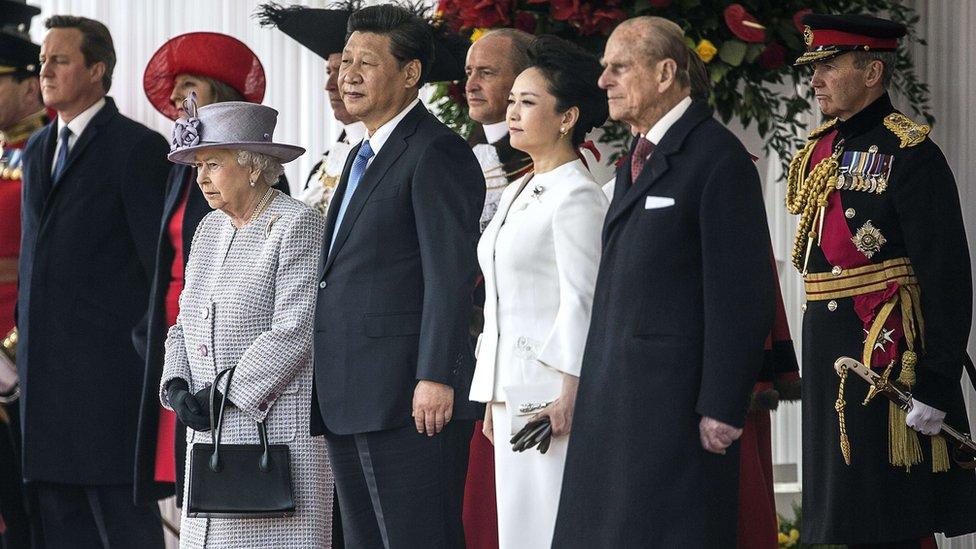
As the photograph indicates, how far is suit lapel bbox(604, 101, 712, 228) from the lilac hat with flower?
126 cm

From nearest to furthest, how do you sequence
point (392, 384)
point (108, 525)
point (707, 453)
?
point (707, 453), point (392, 384), point (108, 525)

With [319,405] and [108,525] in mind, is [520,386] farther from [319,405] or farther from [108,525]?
[108,525]

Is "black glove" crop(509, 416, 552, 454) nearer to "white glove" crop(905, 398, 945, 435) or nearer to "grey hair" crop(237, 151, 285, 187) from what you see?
"white glove" crop(905, 398, 945, 435)

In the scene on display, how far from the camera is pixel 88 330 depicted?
5.41 metres

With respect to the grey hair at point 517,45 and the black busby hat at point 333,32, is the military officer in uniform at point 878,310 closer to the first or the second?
the grey hair at point 517,45

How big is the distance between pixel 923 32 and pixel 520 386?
253 centimetres

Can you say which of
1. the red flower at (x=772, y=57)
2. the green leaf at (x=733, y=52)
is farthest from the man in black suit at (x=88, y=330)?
the red flower at (x=772, y=57)

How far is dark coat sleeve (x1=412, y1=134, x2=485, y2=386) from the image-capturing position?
389 cm

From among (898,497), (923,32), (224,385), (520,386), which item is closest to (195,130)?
(224,385)

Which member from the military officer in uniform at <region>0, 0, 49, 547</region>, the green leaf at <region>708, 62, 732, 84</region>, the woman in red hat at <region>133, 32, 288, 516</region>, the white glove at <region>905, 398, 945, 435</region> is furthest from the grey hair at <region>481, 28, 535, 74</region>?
the military officer in uniform at <region>0, 0, 49, 547</region>

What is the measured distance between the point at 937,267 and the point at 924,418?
40 cm

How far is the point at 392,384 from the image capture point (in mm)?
3982

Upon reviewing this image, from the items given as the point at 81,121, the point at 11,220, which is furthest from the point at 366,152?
the point at 11,220

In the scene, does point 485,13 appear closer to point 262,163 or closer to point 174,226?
point 262,163
